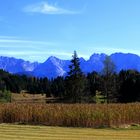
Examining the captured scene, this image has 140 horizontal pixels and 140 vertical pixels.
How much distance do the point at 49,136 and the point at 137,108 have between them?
1535 cm

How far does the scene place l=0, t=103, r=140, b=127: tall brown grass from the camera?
3342 cm

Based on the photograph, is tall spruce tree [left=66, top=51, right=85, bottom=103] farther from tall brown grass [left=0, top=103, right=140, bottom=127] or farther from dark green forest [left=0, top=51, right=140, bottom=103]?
tall brown grass [left=0, top=103, right=140, bottom=127]

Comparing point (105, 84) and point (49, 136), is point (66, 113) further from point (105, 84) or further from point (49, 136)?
point (105, 84)

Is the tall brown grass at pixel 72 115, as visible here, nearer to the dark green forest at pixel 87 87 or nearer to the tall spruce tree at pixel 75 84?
the dark green forest at pixel 87 87

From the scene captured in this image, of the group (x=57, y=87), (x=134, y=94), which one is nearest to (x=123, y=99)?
(x=134, y=94)

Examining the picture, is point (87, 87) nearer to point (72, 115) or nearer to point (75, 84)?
point (75, 84)

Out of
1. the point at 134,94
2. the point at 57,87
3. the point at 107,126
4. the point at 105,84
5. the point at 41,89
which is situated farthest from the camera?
the point at 41,89

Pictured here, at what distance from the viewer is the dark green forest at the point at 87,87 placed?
87.9 m

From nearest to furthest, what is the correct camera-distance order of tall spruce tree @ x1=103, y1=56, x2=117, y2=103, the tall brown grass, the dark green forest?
the tall brown grass < the dark green forest < tall spruce tree @ x1=103, y1=56, x2=117, y2=103

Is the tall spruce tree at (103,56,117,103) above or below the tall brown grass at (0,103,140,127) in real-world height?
above

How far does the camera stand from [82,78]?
299 ft

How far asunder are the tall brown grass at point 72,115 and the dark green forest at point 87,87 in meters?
46.1

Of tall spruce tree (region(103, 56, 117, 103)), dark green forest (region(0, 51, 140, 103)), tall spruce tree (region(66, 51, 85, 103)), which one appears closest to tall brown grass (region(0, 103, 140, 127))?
dark green forest (region(0, 51, 140, 103))

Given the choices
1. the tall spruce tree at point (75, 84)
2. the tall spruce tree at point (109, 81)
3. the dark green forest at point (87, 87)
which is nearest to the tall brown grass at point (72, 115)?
the dark green forest at point (87, 87)
